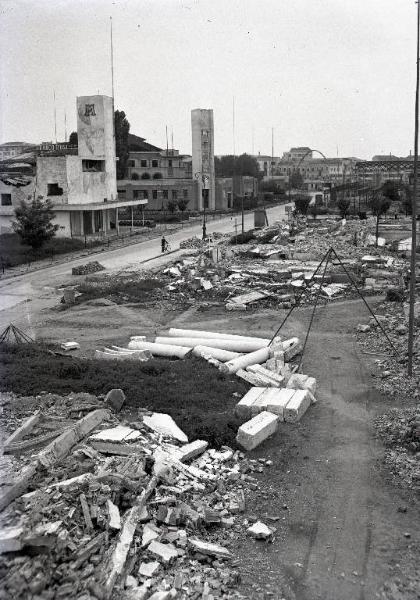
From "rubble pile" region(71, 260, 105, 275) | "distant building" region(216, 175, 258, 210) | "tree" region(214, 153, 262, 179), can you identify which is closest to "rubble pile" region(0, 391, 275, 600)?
"rubble pile" region(71, 260, 105, 275)

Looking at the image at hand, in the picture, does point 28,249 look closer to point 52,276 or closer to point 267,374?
point 52,276

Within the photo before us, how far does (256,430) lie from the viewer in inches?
444

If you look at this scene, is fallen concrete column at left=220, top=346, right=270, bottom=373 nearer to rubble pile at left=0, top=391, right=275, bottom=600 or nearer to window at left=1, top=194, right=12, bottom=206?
rubble pile at left=0, top=391, right=275, bottom=600

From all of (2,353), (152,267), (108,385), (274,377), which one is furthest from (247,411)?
(152,267)

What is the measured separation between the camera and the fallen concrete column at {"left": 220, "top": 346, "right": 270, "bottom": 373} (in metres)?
15.1

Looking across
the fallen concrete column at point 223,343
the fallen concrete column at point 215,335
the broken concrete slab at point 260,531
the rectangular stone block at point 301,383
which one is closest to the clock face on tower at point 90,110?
the fallen concrete column at point 215,335

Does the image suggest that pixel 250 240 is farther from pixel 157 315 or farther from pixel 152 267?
pixel 157 315

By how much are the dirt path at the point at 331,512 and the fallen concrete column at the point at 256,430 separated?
0.16m

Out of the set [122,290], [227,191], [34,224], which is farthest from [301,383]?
[227,191]

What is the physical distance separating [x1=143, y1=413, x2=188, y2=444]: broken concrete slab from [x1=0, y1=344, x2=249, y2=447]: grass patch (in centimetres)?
19

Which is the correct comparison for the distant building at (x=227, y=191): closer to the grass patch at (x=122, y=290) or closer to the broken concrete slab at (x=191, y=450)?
the grass patch at (x=122, y=290)

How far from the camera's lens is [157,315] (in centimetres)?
2258

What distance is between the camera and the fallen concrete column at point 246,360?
1512 centimetres

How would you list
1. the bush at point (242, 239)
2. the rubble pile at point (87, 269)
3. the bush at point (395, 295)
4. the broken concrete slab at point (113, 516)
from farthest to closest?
the bush at point (242, 239) < the rubble pile at point (87, 269) < the bush at point (395, 295) < the broken concrete slab at point (113, 516)
